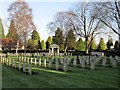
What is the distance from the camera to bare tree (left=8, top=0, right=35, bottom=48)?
158ft

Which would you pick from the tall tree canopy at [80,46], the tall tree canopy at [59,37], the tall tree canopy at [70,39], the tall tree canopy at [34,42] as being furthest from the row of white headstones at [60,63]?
the tall tree canopy at [34,42]

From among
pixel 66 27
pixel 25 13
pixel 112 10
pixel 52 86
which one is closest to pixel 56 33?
pixel 66 27

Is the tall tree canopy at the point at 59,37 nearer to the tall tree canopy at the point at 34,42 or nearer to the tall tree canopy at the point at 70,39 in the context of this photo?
the tall tree canopy at the point at 70,39

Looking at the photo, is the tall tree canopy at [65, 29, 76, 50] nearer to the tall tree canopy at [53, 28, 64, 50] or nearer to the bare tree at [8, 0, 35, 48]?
the tall tree canopy at [53, 28, 64, 50]

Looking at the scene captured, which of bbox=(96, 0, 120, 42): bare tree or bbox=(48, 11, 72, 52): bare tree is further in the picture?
bbox=(48, 11, 72, 52): bare tree

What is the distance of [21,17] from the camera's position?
4838cm

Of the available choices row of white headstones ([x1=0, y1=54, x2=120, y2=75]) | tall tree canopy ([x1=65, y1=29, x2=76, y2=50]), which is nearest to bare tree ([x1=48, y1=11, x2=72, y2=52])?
tall tree canopy ([x1=65, y1=29, x2=76, y2=50])

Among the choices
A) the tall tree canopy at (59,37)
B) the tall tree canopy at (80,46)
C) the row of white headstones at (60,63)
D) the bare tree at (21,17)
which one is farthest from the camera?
the tall tree canopy at (80,46)

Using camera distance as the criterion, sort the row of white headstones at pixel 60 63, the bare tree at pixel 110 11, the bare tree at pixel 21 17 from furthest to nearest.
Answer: the bare tree at pixel 21 17 → the bare tree at pixel 110 11 → the row of white headstones at pixel 60 63

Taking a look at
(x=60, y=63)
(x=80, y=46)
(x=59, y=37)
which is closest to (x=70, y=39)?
(x=59, y=37)

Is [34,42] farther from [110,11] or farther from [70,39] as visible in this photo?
[110,11]

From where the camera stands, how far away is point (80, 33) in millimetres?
50438

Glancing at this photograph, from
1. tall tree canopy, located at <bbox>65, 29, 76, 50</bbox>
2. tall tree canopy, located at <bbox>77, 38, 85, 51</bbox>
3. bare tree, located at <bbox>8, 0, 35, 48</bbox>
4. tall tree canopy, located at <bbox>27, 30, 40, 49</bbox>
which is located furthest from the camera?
tall tree canopy, located at <bbox>27, 30, 40, 49</bbox>

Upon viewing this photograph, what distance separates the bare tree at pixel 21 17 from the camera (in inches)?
1900
